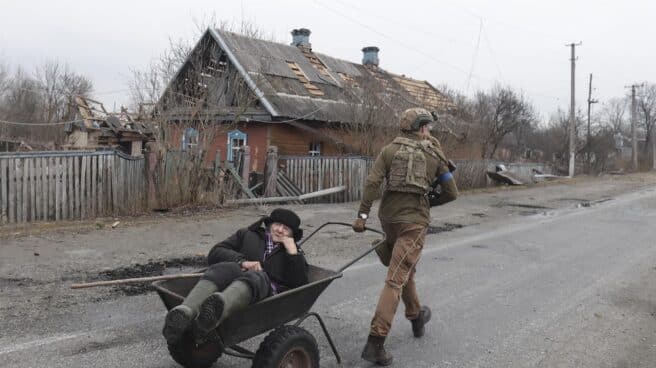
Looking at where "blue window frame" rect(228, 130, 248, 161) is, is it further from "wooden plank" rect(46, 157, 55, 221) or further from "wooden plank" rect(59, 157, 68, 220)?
"wooden plank" rect(46, 157, 55, 221)

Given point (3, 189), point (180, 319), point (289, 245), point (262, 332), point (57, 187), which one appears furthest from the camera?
point (57, 187)

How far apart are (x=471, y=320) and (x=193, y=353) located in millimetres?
2715

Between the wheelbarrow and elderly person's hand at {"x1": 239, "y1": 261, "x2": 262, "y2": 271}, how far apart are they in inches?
12.5

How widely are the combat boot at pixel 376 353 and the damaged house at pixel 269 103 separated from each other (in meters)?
8.57

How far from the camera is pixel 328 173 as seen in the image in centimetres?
1492

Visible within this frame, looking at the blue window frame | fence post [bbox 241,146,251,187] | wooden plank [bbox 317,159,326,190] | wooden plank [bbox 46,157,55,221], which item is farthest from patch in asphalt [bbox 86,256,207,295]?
the blue window frame

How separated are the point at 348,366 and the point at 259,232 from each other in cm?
117

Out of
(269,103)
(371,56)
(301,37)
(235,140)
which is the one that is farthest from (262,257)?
(371,56)

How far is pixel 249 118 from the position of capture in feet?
60.0

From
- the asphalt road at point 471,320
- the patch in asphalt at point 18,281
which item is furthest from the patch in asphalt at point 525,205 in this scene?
the patch in asphalt at point 18,281

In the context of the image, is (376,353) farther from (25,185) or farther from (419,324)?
(25,185)

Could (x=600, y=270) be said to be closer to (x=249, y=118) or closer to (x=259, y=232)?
(x=259, y=232)

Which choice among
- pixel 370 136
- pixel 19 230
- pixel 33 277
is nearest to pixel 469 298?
pixel 33 277

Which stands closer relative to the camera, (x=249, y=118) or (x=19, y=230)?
(x=19, y=230)
